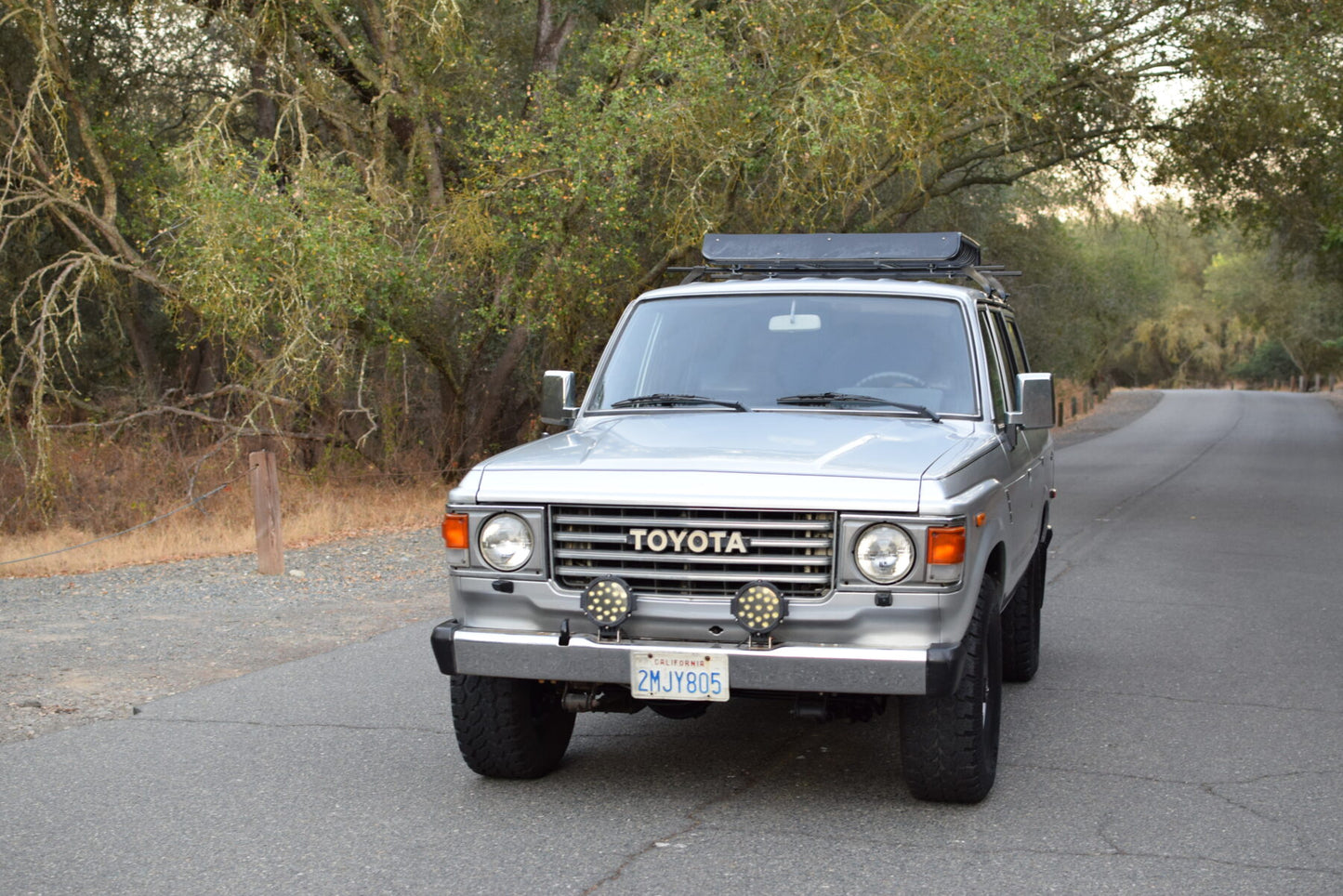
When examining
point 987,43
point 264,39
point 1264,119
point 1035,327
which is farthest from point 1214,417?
point 264,39

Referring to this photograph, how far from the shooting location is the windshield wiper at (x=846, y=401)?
605 centimetres

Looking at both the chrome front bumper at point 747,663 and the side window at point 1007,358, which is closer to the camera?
the chrome front bumper at point 747,663

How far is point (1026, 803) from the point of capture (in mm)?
5438

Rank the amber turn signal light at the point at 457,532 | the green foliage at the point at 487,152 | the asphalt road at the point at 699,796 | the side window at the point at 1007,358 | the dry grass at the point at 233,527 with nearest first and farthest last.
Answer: the asphalt road at the point at 699,796 → the amber turn signal light at the point at 457,532 → the side window at the point at 1007,358 → the dry grass at the point at 233,527 → the green foliage at the point at 487,152

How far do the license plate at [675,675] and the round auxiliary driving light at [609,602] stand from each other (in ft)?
→ 0.47

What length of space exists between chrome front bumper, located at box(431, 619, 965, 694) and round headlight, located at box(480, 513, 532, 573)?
251mm

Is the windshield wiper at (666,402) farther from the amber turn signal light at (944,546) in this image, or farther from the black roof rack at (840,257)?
the amber turn signal light at (944,546)

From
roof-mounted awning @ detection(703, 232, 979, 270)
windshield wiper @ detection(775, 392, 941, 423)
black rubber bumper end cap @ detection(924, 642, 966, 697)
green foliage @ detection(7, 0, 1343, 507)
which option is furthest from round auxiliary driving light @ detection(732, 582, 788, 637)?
green foliage @ detection(7, 0, 1343, 507)

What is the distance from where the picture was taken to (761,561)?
197 inches

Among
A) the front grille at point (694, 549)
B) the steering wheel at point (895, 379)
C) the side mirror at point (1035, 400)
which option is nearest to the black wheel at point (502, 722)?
the front grille at point (694, 549)

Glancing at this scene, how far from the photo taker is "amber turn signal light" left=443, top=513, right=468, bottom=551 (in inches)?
211

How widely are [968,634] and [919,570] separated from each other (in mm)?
476

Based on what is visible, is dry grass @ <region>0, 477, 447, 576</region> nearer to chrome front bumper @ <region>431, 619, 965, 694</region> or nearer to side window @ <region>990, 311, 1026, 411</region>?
side window @ <region>990, 311, 1026, 411</region>

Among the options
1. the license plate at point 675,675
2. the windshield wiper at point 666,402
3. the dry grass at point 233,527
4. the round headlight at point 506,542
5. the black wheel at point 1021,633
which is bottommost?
the dry grass at point 233,527
